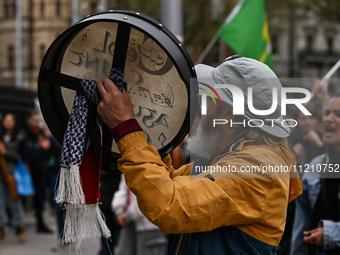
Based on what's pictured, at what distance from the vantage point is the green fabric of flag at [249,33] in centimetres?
696

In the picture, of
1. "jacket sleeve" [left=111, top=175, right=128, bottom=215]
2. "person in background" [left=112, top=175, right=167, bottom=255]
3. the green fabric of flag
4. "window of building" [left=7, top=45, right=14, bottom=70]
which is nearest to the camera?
"person in background" [left=112, top=175, right=167, bottom=255]

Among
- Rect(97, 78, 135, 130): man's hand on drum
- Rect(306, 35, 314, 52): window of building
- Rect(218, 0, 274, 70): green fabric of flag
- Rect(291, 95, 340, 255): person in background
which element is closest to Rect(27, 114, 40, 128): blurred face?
Rect(218, 0, 274, 70): green fabric of flag

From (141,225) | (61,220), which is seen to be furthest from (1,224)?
(141,225)

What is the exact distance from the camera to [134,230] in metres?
4.88

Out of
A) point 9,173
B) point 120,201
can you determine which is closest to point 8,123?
point 9,173

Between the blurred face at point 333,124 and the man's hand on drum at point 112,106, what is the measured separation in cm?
218

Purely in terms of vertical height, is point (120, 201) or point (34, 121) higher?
point (34, 121)

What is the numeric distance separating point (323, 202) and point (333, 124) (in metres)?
0.63

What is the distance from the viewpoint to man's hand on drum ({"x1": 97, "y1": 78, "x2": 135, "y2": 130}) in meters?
1.90

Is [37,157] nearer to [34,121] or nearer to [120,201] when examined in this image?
[34,121]

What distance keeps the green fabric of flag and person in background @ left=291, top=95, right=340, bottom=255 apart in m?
3.33

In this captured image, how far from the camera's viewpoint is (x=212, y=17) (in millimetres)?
24188

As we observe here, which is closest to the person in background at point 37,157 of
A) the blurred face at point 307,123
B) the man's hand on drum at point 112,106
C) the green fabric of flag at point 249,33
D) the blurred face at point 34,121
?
the blurred face at point 34,121

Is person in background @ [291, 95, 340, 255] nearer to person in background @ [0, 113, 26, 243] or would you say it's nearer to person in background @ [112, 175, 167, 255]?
person in background @ [112, 175, 167, 255]
